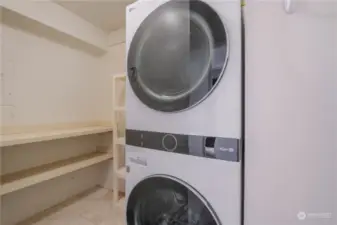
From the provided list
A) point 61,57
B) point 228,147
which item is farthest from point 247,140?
point 61,57

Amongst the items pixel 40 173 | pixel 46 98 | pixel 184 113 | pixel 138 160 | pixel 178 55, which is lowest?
pixel 40 173

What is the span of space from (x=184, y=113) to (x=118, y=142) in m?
1.36

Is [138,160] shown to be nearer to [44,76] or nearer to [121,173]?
[121,173]

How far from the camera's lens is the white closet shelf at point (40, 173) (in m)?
1.20

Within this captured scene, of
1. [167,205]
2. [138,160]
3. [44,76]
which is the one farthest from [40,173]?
[167,205]

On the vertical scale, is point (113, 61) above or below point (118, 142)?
above

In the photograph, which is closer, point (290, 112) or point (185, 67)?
point (290, 112)

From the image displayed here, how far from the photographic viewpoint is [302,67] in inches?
21.9

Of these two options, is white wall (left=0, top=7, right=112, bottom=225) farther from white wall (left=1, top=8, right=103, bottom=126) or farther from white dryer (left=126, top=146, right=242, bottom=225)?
white dryer (left=126, top=146, right=242, bottom=225)

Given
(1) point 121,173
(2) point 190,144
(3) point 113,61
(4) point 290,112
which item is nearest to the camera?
(4) point 290,112

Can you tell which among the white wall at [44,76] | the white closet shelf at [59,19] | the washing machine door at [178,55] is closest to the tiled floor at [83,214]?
the white wall at [44,76]

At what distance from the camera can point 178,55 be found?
710 mm

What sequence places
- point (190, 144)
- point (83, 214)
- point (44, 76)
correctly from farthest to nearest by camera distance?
point (44, 76) → point (83, 214) → point (190, 144)

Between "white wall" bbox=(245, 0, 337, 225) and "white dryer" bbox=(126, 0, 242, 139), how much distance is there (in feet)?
0.21
